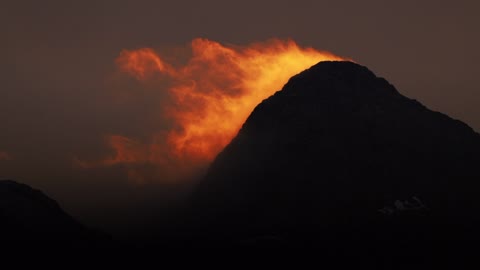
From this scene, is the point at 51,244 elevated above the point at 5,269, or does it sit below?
above

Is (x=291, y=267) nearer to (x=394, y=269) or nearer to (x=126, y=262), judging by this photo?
(x=394, y=269)

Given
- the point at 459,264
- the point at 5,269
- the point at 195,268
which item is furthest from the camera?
the point at 459,264

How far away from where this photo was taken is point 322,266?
19850 centimetres

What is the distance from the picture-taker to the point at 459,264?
197625 mm

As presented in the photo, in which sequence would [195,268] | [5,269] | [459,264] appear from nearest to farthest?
[5,269]
[195,268]
[459,264]

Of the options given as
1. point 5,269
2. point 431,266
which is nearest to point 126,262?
point 5,269

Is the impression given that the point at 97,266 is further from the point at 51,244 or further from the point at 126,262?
the point at 51,244

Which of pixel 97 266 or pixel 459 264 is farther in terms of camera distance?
pixel 459 264

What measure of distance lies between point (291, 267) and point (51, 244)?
83.1 metres

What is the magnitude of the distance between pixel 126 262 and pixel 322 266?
66576mm

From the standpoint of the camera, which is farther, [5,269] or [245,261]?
[245,261]

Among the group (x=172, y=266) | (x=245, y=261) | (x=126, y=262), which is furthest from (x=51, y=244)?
(x=245, y=261)

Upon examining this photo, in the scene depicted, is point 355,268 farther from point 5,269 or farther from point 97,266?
point 5,269

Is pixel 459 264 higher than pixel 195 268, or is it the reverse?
pixel 459 264
